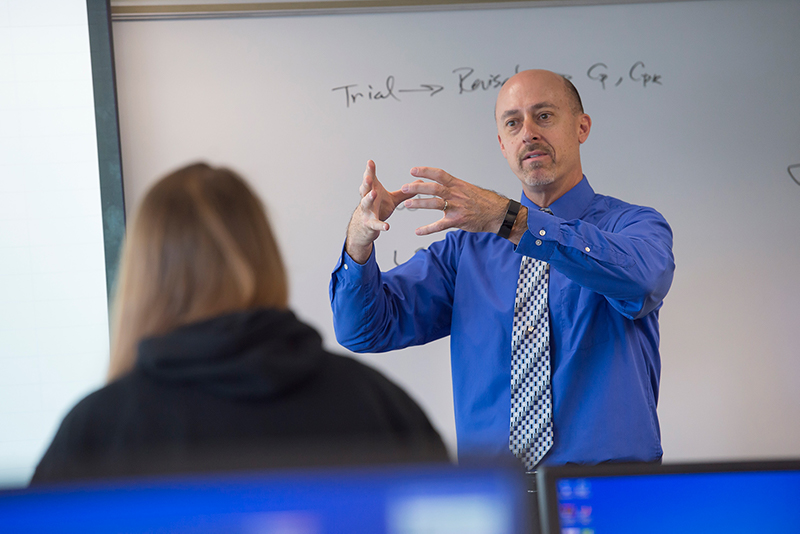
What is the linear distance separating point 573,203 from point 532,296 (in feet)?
0.93

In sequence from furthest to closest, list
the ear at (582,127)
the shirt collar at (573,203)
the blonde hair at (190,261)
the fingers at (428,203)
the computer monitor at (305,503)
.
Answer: the ear at (582,127), the shirt collar at (573,203), the fingers at (428,203), the blonde hair at (190,261), the computer monitor at (305,503)

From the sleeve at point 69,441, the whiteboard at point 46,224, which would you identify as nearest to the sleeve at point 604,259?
the sleeve at point 69,441

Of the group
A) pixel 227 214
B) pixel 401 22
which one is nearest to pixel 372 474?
pixel 227 214

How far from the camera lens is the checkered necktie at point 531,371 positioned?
1409 millimetres

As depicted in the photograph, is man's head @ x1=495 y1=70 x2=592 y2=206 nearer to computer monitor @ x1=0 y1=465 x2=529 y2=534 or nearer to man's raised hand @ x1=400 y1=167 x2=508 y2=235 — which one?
man's raised hand @ x1=400 y1=167 x2=508 y2=235

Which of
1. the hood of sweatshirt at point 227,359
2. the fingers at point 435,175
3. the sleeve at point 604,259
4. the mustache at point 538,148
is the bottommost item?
the hood of sweatshirt at point 227,359

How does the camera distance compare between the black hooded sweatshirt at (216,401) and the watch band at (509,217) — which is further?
the watch band at (509,217)

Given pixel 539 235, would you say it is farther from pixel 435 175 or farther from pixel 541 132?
pixel 541 132

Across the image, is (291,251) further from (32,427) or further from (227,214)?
(227,214)

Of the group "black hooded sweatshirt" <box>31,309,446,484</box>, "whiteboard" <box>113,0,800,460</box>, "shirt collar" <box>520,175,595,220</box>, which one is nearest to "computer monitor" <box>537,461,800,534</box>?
"black hooded sweatshirt" <box>31,309,446,484</box>

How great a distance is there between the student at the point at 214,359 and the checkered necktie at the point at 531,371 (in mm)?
675

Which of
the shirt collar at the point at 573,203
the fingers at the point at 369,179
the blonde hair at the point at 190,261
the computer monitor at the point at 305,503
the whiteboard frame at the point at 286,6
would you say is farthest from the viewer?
the whiteboard frame at the point at 286,6

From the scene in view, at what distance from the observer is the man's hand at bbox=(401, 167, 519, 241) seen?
130 centimetres

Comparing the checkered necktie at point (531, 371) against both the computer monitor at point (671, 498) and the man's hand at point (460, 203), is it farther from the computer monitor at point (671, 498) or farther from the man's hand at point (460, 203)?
the computer monitor at point (671, 498)
